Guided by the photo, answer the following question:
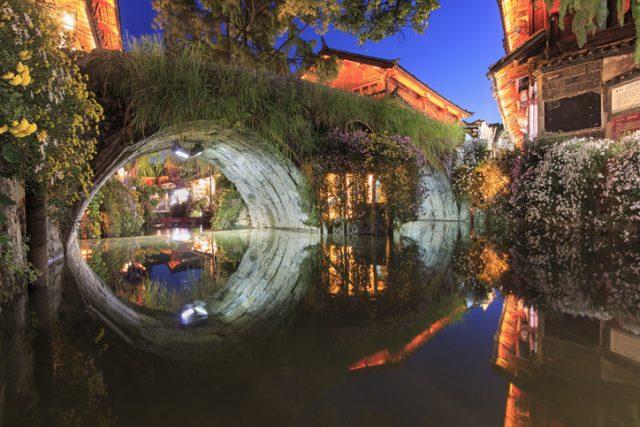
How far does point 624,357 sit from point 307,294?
2.32 m

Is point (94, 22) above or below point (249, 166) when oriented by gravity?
above

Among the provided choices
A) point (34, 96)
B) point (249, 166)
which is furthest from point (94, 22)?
point (34, 96)

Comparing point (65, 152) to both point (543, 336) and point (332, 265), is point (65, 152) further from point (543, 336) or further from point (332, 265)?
point (543, 336)

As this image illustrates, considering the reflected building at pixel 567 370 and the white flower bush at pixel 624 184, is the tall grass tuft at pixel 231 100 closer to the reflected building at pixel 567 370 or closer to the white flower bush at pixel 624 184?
the white flower bush at pixel 624 184

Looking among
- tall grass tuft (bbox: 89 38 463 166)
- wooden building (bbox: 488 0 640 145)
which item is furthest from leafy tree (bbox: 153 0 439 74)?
wooden building (bbox: 488 0 640 145)

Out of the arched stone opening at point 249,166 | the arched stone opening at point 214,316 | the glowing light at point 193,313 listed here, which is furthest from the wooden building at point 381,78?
the glowing light at point 193,313

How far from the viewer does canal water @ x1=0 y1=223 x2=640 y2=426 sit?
1490mm

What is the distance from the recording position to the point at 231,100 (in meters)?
6.98

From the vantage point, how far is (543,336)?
7.28 feet

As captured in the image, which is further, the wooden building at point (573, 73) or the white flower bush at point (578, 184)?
the wooden building at point (573, 73)

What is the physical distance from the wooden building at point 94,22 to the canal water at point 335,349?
10.1 m

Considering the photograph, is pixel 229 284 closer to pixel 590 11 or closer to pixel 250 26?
pixel 590 11

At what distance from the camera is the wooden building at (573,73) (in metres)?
11.0

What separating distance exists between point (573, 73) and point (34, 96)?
1508cm
